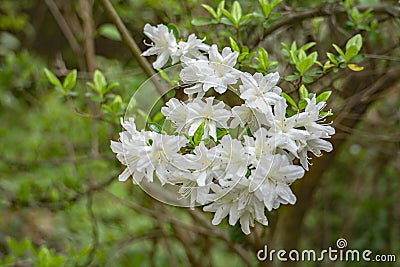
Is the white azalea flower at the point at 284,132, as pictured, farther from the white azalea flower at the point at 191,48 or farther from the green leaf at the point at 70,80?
the green leaf at the point at 70,80

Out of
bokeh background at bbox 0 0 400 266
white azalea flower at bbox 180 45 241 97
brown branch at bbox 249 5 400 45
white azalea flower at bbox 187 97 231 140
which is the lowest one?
bokeh background at bbox 0 0 400 266

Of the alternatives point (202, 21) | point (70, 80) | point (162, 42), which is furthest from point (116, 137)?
point (162, 42)

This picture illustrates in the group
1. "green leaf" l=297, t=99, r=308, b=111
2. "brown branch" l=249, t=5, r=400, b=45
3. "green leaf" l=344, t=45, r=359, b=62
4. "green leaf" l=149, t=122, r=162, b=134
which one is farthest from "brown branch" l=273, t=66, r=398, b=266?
"green leaf" l=149, t=122, r=162, b=134

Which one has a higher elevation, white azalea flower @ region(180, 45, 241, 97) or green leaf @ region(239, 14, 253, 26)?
white azalea flower @ region(180, 45, 241, 97)

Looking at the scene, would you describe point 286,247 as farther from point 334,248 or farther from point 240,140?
point 240,140

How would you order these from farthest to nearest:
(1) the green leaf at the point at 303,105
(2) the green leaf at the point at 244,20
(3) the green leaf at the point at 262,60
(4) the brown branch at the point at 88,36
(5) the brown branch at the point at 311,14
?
1. (4) the brown branch at the point at 88,36
2. (5) the brown branch at the point at 311,14
3. (2) the green leaf at the point at 244,20
4. (3) the green leaf at the point at 262,60
5. (1) the green leaf at the point at 303,105

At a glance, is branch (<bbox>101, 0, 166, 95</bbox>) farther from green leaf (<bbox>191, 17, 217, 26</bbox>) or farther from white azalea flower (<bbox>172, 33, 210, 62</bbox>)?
white azalea flower (<bbox>172, 33, 210, 62</bbox>)

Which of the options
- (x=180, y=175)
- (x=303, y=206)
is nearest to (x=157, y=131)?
(x=180, y=175)

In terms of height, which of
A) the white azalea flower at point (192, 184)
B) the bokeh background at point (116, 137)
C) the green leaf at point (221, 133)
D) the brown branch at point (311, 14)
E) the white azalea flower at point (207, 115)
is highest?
the white azalea flower at point (207, 115)

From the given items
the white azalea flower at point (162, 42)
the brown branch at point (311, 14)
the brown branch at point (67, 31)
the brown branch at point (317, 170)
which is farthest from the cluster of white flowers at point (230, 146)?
the brown branch at point (67, 31)
